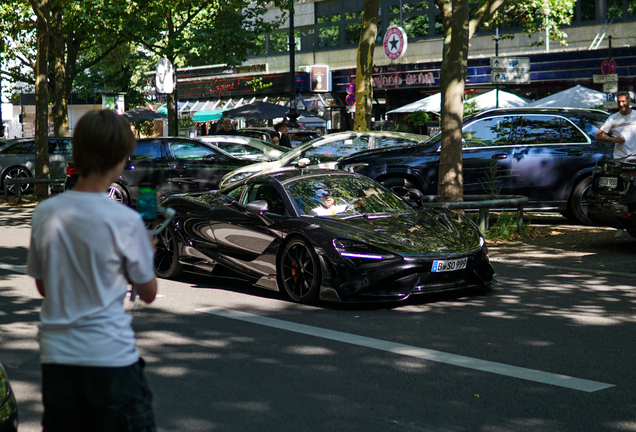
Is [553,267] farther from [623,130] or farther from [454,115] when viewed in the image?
[454,115]

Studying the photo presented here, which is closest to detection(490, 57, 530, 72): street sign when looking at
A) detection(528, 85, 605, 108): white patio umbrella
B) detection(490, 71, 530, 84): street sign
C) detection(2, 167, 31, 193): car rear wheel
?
detection(490, 71, 530, 84): street sign

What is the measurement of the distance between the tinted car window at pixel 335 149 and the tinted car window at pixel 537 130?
11.2 feet

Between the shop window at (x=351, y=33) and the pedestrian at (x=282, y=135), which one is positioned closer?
the pedestrian at (x=282, y=135)

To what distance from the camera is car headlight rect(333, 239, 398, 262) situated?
23.6 ft

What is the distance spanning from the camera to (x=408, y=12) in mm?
38719

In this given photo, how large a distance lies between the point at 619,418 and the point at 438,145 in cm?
955

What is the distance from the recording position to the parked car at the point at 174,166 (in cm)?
1650

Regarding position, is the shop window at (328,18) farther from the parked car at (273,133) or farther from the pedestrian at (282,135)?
the pedestrian at (282,135)

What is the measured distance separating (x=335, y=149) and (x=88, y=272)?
43.4 feet

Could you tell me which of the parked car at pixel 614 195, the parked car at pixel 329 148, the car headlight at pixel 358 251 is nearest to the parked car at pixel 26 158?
the parked car at pixel 329 148


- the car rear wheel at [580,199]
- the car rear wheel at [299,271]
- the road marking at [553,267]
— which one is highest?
the car rear wheel at [580,199]

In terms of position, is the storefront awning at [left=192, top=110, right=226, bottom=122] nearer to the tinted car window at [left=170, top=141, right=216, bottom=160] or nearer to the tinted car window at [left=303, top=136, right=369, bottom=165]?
the tinted car window at [left=170, top=141, right=216, bottom=160]

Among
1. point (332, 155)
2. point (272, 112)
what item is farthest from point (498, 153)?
point (272, 112)

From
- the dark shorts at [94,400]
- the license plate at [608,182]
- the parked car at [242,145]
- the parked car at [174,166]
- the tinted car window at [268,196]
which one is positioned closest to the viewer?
the dark shorts at [94,400]
